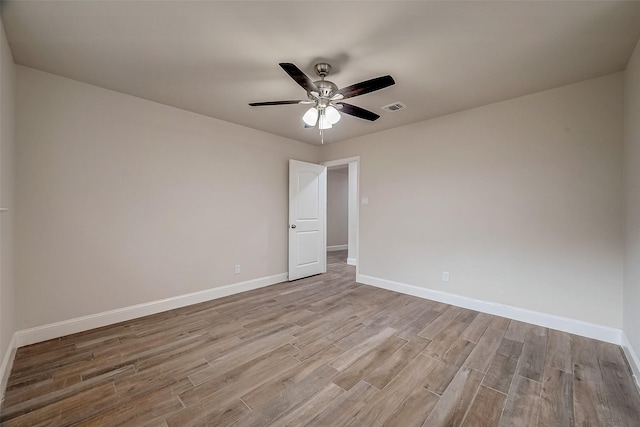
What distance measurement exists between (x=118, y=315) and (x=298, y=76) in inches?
124

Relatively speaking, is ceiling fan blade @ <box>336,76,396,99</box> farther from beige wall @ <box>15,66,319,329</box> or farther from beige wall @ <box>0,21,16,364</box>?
beige wall @ <box>0,21,16,364</box>

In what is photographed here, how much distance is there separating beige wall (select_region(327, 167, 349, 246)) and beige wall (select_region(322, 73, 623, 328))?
3.63 metres

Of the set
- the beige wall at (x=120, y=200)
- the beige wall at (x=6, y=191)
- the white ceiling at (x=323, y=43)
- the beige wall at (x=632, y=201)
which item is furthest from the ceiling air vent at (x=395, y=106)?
the beige wall at (x=6, y=191)

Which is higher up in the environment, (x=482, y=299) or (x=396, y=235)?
(x=396, y=235)

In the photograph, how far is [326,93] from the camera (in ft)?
7.47

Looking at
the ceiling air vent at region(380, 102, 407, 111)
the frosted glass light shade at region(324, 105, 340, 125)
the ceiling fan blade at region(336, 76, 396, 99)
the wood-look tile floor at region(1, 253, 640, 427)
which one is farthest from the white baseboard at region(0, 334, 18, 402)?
the ceiling air vent at region(380, 102, 407, 111)

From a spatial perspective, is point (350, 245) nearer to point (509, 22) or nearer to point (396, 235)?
point (396, 235)

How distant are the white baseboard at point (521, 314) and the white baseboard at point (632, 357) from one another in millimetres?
147

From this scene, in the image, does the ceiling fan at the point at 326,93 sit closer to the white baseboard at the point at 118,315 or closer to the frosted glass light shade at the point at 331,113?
the frosted glass light shade at the point at 331,113

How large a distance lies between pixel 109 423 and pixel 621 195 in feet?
14.7

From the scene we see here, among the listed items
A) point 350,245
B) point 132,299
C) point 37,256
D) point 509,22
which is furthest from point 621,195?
point 37,256

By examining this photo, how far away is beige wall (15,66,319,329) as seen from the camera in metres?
2.40

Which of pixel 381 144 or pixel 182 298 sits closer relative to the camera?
pixel 182 298

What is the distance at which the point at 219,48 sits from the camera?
206 centimetres
